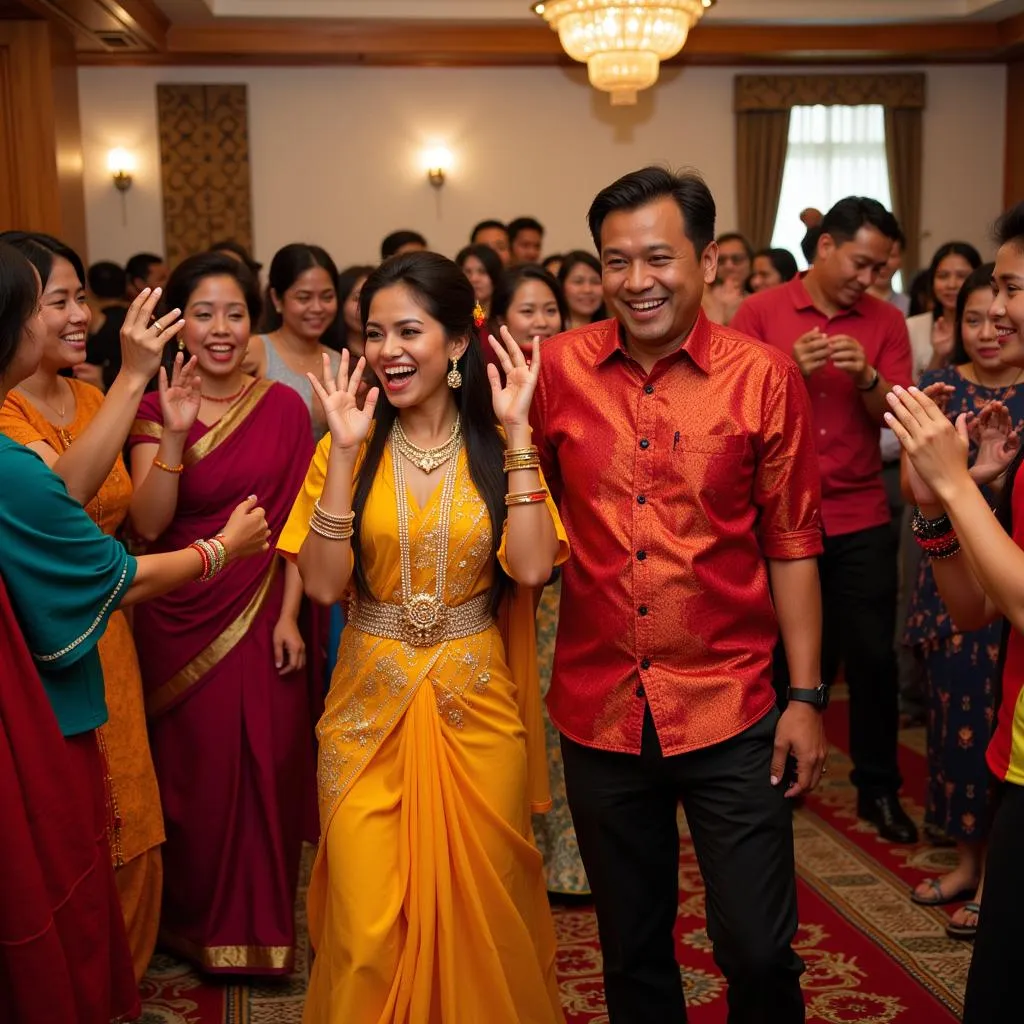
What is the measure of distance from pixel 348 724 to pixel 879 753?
234 cm

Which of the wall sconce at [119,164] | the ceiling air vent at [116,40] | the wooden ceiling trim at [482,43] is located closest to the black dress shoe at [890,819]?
the ceiling air vent at [116,40]

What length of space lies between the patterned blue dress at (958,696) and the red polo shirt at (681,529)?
4.74 ft

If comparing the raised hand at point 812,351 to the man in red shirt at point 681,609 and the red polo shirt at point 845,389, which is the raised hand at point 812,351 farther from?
the man in red shirt at point 681,609

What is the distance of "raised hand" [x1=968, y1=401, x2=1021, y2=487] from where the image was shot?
2.23 meters

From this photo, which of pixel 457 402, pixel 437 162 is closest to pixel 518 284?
pixel 457 402

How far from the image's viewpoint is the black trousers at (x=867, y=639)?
3.98m

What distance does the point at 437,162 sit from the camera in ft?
33.9

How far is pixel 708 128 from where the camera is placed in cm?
1057

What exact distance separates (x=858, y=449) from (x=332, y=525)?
224 centimetres

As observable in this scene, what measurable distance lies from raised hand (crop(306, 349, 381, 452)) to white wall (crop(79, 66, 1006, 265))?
27.0ft

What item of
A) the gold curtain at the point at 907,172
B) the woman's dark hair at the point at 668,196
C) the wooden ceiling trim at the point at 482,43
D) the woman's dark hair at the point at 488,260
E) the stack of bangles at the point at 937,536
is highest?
the wooden ceiling trim at the point at 482,43

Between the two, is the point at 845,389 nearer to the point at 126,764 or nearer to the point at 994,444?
the point at 994,444

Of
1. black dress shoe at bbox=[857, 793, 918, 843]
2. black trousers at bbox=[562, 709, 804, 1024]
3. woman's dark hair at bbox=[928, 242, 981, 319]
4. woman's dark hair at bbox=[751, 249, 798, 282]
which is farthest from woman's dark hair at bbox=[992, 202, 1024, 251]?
woman's dark hair at bbox=[751, 249, 798, 282]

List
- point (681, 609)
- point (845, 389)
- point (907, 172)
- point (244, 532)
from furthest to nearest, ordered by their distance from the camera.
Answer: point (907, 172), point (845, 389), point (244, 532), point (681, 609)
